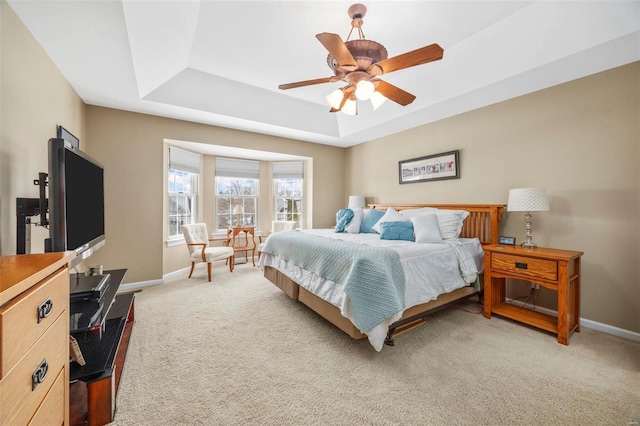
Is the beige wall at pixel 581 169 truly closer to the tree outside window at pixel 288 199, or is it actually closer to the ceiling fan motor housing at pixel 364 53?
the ceiling fan motor housing at pixel 364 53

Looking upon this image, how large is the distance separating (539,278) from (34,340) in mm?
3330

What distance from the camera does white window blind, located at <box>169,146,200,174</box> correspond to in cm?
424

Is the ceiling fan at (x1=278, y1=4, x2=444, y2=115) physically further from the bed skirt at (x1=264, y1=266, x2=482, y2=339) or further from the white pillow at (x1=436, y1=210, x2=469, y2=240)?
the bed skirt at (x1=264, y1=266, x2=482, y2=339)

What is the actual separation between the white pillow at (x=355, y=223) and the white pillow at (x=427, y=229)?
2.92 ft

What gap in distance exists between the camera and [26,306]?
0.74m

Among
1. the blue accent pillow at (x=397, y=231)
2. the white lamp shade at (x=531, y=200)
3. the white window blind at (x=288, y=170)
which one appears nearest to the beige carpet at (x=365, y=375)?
the blue accent pillow at (x=397, y=231)

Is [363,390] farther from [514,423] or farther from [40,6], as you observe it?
[40,6]

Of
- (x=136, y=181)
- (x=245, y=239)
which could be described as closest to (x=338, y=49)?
(x=136, y=181)

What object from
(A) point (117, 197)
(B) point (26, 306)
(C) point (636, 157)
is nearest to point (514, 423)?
(B) point (26, 306)

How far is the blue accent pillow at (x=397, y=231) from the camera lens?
9.89 ft

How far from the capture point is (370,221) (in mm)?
3729

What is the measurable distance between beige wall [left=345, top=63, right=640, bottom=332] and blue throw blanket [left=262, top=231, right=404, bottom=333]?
80.9 inches

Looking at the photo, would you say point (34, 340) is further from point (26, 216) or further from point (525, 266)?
point (525, 266)

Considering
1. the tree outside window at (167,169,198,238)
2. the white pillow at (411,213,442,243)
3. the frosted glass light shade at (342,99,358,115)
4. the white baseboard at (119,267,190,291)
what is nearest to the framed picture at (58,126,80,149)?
the tree outside window at (167,169,198,238)
